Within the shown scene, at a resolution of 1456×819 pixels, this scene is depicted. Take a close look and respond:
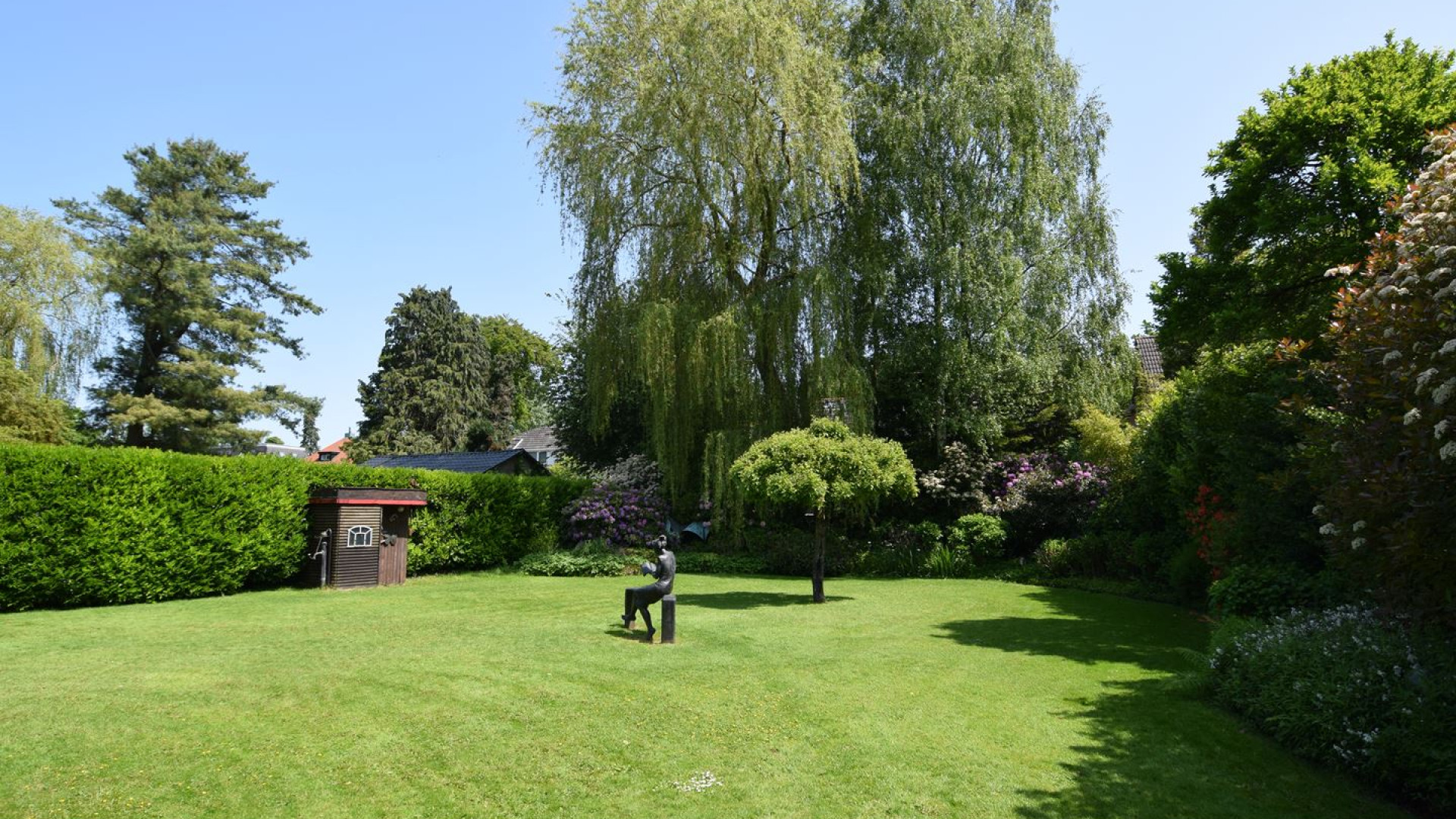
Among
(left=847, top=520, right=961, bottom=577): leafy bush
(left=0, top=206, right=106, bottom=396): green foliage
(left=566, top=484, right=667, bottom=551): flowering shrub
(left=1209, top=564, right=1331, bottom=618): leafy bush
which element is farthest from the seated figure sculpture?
(left=0, top=206, right=106, bottom=396): green foliage

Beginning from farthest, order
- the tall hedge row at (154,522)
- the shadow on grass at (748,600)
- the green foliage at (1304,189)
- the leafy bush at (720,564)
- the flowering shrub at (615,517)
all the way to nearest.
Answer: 1. the flowering shrub at (615,517)
2. the leafy bush at (720,564)
3. the shadow on grass at (748,600)
4. the tall hedge row at (154,522)
5. the green foliage at (1304,189)

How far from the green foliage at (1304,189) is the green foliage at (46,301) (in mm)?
27118

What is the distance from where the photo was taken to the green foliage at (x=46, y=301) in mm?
20797

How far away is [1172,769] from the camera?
17.8ft

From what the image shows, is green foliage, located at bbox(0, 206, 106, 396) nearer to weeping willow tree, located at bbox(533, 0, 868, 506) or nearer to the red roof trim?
the red roof trim

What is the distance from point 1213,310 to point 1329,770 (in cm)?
915

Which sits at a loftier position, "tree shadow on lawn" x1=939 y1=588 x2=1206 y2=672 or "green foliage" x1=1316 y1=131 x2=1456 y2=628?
"green foliage" x1=1316 y1=131 x2=1456 y2=628

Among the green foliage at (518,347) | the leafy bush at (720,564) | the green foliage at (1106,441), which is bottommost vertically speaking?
the leafy bush at (720,564)

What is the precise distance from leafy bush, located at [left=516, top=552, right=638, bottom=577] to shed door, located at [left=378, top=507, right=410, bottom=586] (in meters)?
3.41

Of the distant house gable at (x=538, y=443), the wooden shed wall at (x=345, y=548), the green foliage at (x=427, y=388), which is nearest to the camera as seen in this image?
the wooden shed wall at (x=345, y=548)

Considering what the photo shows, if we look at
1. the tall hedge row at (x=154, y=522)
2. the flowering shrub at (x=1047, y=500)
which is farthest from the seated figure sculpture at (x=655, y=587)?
the flowering shrub at (x=1047, y=500)

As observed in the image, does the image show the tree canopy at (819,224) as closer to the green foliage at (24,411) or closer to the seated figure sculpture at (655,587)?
the seated figure sculpture at (655,587)

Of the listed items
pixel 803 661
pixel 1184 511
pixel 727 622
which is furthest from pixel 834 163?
pixel 803 661

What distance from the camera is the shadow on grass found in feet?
43.3
